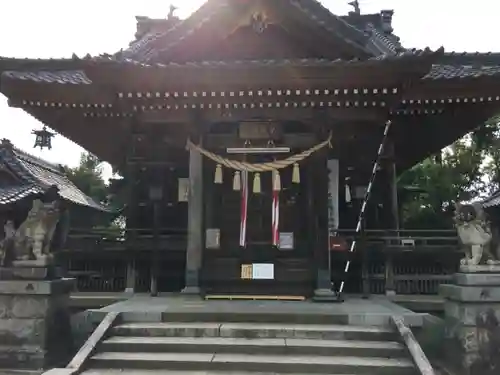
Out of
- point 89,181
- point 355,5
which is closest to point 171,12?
point 355,5

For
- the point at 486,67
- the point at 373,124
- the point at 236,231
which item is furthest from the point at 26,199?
the point at 486,67

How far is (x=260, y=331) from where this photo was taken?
7625 millimetres

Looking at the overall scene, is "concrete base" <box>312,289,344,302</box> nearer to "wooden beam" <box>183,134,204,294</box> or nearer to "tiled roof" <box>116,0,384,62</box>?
"wooden beam" <box>183,134,204,294</box>

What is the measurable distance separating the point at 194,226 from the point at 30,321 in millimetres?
4169

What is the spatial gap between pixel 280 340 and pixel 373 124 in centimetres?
592

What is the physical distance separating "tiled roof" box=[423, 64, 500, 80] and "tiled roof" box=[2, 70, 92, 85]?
25.8 ft

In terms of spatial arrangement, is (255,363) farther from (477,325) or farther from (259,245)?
(259,245)

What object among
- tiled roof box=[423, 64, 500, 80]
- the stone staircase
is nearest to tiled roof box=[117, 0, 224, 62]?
tiled roof box=[423, 64, 500, 80]

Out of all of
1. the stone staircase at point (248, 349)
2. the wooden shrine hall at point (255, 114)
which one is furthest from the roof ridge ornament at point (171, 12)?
the stone staircase at point (248, 349)

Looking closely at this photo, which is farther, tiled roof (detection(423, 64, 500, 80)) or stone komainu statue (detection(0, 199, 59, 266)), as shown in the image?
tiled roof (detection(423, 64, 500, 80))

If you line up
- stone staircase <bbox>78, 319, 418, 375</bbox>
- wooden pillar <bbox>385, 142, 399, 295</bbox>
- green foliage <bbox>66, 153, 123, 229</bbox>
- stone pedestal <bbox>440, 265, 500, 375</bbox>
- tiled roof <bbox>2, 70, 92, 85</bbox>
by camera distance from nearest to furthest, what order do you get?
stone staircase <bbox>78, 319, 418, 375</bbox>, stone pedestal <bbox>440, 265, 500, 375</bbox>, tiled roof <bbox>2, 70, 92, 85</bbox>, wooden pillar <bbox>385, 142, 399, 295</bbox>, green foliage <bbox>66, 153, 123, 229</bbox>

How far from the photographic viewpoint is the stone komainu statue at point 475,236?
7820 mm

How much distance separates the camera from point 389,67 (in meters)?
9.23

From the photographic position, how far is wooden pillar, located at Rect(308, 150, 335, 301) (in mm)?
10531
